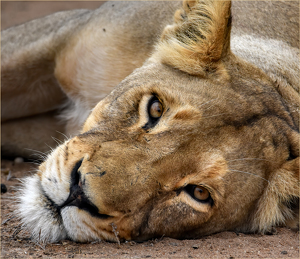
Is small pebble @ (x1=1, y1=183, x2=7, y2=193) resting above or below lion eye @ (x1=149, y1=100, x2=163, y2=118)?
below

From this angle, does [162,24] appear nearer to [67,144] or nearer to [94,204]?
[67,144]

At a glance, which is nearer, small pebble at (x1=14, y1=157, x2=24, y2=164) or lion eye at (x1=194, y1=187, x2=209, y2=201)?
lion eye at (x1=194, y1=187, x2=209, y2=201)

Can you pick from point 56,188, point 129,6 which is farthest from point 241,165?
point 129,6

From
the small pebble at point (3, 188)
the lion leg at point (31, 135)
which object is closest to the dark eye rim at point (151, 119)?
the small pebble at point (3, 188)

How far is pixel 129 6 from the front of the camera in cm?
359

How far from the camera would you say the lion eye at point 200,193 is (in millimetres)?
2207

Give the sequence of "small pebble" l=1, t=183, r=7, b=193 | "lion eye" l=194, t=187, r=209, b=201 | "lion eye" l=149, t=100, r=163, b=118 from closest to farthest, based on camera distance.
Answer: "lion eye" l=194, t=187, r=209, b=201 < "lion eye" l=149, t=100, r=163, b=118 < "small pebble" l=1, t=183, r=7, b=193

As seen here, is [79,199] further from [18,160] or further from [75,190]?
[18,160]

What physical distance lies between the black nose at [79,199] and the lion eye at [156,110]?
55 cm

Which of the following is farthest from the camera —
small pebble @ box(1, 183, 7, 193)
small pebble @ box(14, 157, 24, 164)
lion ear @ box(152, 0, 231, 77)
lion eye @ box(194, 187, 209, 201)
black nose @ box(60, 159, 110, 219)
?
small pebble @ box(14, 157, 24, 164)

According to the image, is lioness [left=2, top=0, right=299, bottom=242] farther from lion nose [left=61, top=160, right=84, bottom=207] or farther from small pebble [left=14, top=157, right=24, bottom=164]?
small pebble [left=14, top=157, right=24, bottom=164]

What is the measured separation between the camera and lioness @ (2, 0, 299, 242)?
2045mm

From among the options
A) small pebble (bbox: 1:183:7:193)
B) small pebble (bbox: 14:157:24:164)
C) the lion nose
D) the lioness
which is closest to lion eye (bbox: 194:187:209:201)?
the lioness

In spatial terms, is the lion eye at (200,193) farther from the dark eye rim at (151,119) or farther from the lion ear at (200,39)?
the lion ear at (200,39)
